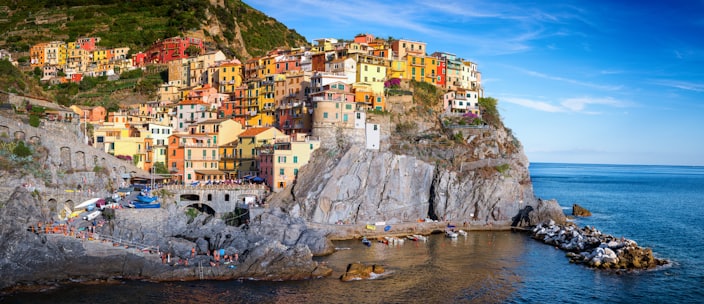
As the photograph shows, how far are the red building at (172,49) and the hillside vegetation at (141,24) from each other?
3.74m

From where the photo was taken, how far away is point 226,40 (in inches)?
4724

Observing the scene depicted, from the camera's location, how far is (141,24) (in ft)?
412

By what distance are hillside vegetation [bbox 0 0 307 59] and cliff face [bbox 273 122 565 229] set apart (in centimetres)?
5370

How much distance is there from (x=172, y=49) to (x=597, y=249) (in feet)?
263

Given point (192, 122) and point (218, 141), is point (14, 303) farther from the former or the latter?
point (192, 122)

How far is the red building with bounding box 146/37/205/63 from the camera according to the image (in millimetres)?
104938

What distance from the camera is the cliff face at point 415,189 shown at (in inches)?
2453

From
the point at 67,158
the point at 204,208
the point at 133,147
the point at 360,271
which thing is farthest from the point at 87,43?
the point at 360,271

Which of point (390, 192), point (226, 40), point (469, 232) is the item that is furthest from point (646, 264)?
point (226, 40)

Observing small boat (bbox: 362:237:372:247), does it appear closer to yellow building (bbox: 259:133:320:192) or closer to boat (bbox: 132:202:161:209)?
yellow building (bbox: 259:133:320:192)

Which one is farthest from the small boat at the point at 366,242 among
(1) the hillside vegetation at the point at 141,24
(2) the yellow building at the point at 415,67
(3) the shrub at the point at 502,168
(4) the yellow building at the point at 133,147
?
(1) the hillside vegetation at the point at 141,24

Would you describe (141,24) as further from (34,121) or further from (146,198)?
(146,198)

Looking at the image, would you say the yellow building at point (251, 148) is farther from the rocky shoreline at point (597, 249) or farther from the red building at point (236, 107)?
the rocky shoreline at point (597, 249)

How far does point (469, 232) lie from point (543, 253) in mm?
10873
